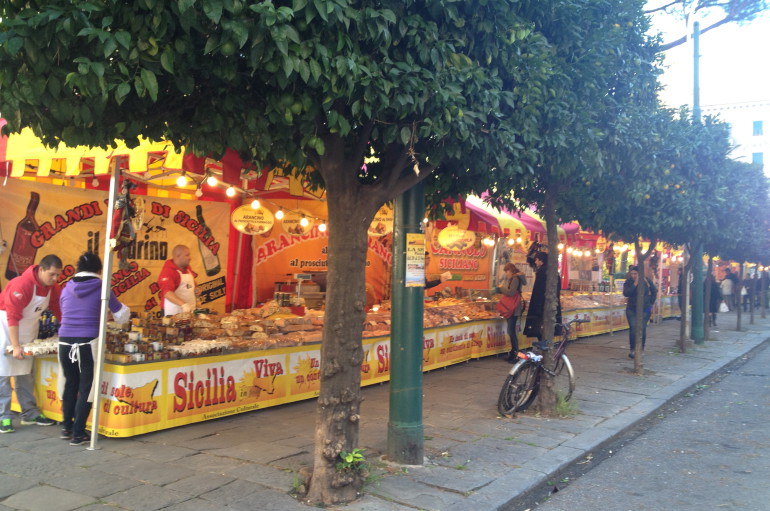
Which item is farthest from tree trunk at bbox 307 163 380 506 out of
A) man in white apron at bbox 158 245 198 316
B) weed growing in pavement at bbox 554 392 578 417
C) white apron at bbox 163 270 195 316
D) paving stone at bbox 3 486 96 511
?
white apron at bbox 163 270 195 316

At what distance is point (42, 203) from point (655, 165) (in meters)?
8.71

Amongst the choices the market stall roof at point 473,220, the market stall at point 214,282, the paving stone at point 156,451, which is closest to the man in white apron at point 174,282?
the market stall at point 214,282

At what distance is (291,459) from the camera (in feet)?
17.7

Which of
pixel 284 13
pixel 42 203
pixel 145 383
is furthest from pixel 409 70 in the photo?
pixel 42 203

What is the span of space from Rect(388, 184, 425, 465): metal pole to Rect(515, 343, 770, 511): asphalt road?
116 cm

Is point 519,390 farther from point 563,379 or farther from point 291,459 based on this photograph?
point 291,459

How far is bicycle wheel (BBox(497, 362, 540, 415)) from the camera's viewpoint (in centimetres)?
727

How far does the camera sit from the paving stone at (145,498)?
4.24 metres

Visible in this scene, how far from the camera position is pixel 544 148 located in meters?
5.97

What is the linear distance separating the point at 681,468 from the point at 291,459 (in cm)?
379

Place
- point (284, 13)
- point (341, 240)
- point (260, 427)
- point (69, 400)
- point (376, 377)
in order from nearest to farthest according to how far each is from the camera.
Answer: point (284, 13) < point (341, 240) < point (69, 400) < point (260, 427) < point (376, 377)

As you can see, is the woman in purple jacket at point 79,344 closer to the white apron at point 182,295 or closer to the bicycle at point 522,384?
the white apron at point 182,295

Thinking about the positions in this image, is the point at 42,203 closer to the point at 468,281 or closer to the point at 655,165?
the point at 655,165

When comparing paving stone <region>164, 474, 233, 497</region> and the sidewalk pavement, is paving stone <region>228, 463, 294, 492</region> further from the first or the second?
paving stone <region>164, 474, 233, 497</region>
